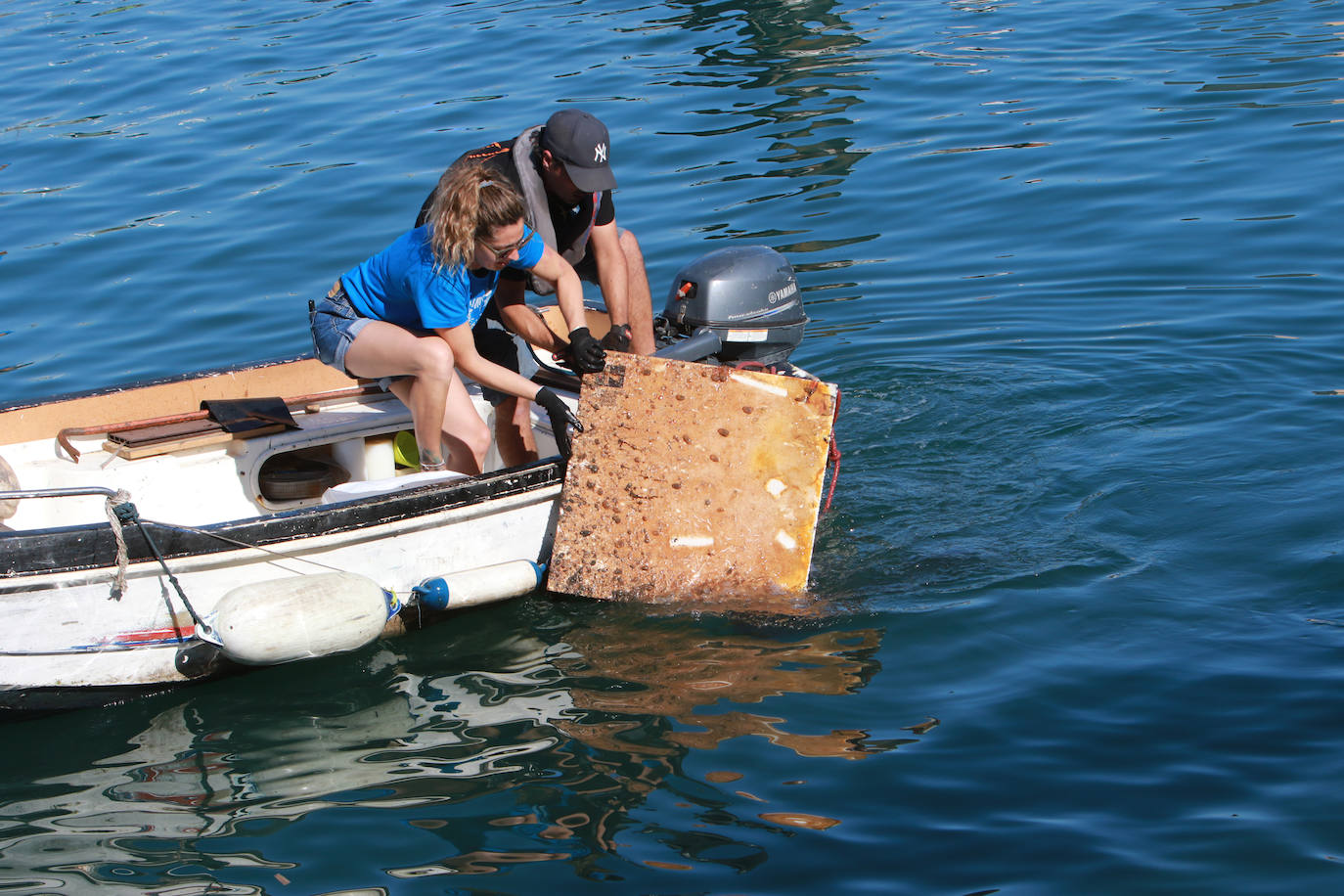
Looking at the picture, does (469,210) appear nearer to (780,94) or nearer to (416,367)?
(416,367)

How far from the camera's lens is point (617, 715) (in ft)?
15.7


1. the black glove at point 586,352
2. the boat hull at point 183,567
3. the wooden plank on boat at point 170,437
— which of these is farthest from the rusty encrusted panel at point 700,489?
the wooden plank on boat at point 170,437

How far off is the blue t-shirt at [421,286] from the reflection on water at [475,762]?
1370mm

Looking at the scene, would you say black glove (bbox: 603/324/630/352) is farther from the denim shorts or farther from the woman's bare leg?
the denim shorts

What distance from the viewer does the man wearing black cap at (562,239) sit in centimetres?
548

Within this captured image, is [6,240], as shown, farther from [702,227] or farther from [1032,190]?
[1032,190]

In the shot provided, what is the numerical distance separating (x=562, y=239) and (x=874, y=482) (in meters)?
1.99

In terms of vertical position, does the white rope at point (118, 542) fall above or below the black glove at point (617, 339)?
below

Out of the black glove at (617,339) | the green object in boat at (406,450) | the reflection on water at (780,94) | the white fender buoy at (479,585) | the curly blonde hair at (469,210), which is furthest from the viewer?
the reflection on water at (780,94)

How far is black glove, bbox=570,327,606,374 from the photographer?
5.41m

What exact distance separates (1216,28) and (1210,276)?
5.89m

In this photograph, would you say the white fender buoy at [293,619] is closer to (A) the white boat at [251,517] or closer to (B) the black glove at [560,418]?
(A) the white boat at [251,517]

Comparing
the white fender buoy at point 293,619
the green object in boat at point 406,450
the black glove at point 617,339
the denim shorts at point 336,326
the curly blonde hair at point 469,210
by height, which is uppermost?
the curly blonde hair at point 469,210

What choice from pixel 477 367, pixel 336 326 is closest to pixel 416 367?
pixel 477 367
